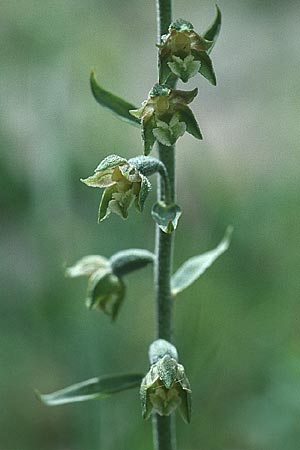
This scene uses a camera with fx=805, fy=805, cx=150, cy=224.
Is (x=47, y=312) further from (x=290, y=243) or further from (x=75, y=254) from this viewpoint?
(x=290, y=243)

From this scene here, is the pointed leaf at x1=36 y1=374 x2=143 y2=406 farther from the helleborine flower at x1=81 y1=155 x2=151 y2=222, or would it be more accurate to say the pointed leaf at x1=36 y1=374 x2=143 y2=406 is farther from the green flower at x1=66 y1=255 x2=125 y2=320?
the helleborine flower at x1=81 y1=155 x2=151 y2=222

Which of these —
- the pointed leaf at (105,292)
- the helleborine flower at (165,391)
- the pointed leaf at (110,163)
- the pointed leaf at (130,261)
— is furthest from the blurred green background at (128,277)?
the pointed leaf at (110,163)

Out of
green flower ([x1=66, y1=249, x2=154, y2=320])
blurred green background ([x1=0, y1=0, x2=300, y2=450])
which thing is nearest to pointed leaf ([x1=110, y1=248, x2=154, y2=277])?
green flower ([x1=66, y1=249, x2=154, y2=320])

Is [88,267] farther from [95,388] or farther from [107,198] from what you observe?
[107,198]

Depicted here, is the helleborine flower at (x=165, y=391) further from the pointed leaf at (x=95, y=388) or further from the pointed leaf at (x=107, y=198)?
the pointed leaf at (x=107, y=198)

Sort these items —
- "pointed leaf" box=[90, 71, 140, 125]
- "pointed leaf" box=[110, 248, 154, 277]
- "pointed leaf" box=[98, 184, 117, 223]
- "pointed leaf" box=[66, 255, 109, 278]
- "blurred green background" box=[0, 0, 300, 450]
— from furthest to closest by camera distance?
"blurred green background" box=[0, 0, 300, 450]
"pointed leaf" box=[66, 255, 109, 278]
"pointed leaf" box=[110, 248, 154, 277]
"pointed leaf" box=[90, 71, 140, 125]
"pointed leaf" box=[98, 184, 117, 223]
